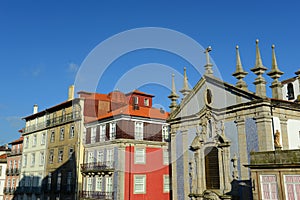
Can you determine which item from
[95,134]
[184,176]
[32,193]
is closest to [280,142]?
[184,176]

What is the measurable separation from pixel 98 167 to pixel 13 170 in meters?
23.0

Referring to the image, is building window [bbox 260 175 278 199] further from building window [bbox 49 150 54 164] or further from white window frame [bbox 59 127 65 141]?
building window [bbox 49 150 54 164]

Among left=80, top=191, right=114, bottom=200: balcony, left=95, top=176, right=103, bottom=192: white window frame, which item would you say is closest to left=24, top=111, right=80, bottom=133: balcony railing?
left=95, top=176, right=103, bottom=192: white window frame

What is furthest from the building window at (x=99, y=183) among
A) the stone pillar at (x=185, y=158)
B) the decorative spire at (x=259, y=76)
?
the decorative spire at (x=259, y=76)

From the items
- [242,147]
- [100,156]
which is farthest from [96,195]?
[242,147]

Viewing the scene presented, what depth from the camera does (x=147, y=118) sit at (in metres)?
31.5

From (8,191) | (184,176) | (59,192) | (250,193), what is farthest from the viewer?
(8,191)

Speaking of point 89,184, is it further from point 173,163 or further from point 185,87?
point 185,87

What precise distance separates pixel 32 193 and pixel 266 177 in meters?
33.6

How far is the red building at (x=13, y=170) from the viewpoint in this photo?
46319mm

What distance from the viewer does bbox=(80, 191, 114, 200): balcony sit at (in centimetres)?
2895

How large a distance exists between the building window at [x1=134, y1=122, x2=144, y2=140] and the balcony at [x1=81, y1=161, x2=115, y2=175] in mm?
3418

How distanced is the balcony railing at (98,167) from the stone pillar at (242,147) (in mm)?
13330

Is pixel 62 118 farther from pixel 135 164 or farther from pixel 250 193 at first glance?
pixel 250 193
